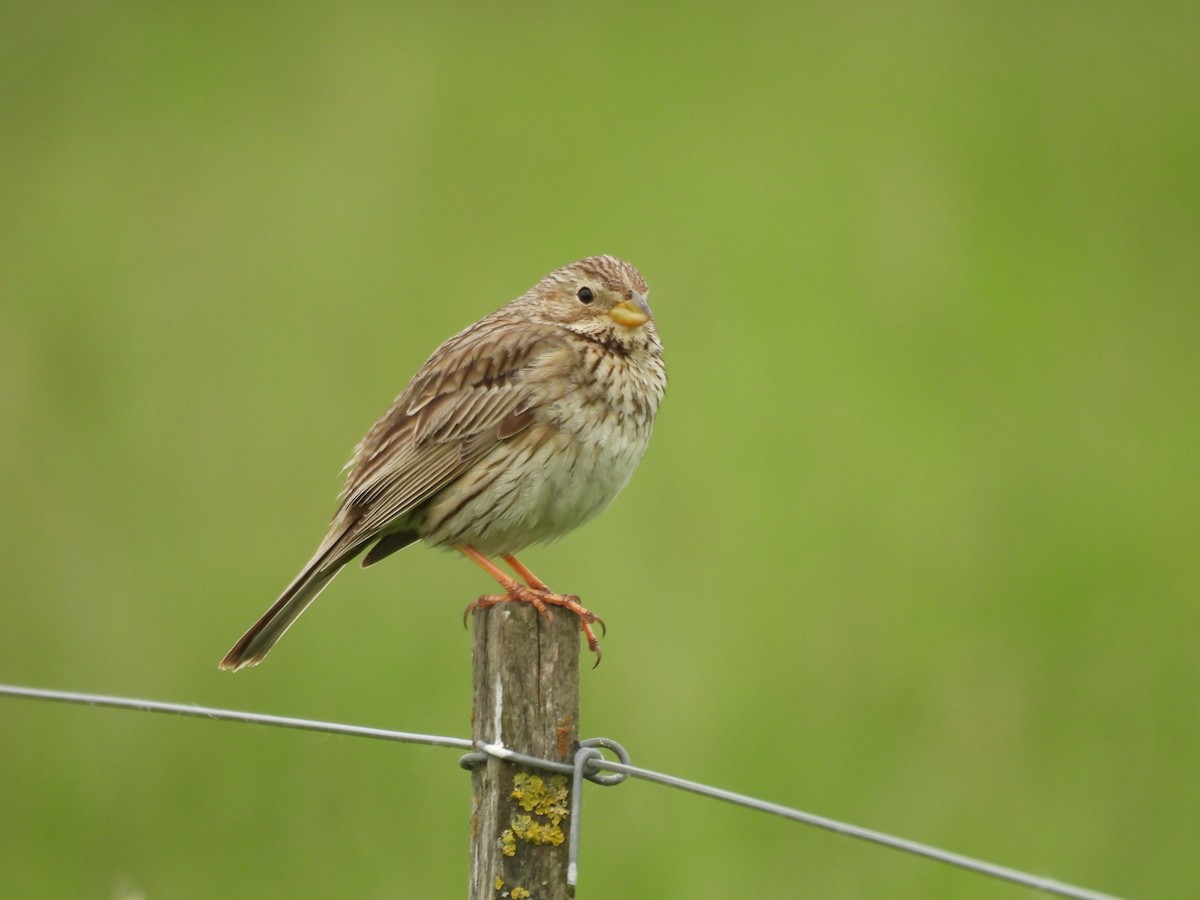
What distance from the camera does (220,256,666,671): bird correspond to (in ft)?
19.2

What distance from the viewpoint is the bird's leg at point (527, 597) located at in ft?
14.4

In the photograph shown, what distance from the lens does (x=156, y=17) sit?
16.8 metres

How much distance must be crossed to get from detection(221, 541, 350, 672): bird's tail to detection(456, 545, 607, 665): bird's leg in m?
0.52

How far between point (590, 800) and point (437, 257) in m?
5.39

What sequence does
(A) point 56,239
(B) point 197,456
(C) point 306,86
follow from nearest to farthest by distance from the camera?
(B) point 197,456, (A) point 56,239, (C) point 306,86

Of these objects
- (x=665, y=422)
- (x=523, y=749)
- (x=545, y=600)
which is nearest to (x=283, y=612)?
(x=545, y=600)

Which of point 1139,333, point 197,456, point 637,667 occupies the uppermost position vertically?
point 1139,333

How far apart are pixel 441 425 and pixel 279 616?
0.89 metres

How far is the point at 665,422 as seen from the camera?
38.2ft

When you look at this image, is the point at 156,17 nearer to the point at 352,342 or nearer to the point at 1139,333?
the point at 352,342

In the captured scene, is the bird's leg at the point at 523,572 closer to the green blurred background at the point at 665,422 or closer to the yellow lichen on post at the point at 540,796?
the yellow lichen on post at the point at 540,796

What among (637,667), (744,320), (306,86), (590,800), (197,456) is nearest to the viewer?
(590,800)

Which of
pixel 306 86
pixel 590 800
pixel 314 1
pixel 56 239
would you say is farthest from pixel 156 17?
pixel 590 800

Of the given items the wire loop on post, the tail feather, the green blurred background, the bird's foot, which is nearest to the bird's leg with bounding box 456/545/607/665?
the bird's foot
